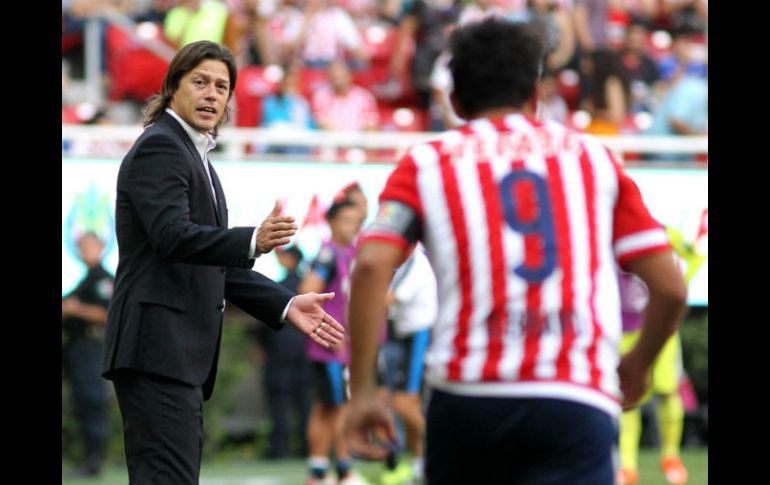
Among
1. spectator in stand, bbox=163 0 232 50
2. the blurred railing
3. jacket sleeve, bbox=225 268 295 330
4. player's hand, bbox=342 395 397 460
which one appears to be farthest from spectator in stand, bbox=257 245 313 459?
player's hand, bbox=342 395 397 460

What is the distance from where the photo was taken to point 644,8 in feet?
66.4

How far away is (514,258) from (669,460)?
9.50 m

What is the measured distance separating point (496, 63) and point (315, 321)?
193 centimetres

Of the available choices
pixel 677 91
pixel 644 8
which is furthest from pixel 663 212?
pixel 644 8

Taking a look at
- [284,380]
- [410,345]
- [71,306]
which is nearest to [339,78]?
[284,380]

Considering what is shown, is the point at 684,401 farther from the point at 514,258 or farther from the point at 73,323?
the point at 514,258

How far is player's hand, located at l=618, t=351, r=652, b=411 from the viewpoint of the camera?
4672mm

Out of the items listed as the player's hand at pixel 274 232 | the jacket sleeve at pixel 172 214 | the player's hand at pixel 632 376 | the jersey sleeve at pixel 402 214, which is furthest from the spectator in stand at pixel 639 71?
the jersey sleeve at pixel 402 214

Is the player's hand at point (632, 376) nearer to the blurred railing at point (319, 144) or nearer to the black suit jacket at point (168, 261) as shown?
the black suit jacket at point (168, 261)

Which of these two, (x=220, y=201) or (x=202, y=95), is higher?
(x=202, y=95)

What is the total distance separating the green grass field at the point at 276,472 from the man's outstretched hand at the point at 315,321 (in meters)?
7.67

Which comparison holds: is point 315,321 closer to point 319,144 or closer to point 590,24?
point 319,144

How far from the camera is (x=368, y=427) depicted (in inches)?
177

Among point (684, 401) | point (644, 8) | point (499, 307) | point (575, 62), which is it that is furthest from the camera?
point (644, 8)
